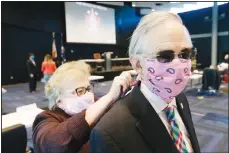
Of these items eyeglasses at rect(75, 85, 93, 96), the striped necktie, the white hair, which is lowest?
the striped necktie

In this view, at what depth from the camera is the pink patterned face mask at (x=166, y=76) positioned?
706 millimetres

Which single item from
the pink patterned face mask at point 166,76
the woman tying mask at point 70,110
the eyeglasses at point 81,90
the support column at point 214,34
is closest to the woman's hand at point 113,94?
the woman tying mask at point 70,110

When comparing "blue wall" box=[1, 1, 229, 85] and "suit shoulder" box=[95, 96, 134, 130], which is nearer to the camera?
"suit shoulder" box=[95, 96, 134, 130]

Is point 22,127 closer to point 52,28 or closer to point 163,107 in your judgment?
point 163,107

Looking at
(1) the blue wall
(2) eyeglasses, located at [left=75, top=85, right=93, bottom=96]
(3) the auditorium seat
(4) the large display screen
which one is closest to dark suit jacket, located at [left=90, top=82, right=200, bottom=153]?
(2) eyeglasses, located at [left=75, top=85, right=93, bottom=96]

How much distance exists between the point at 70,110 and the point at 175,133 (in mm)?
673

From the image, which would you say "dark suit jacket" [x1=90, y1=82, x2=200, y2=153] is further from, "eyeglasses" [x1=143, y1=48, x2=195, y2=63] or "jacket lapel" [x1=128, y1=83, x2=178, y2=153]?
"eyeglasses" [x1=143, y1=48, x2=195, y2=63]

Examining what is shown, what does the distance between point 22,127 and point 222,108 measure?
4.49 m

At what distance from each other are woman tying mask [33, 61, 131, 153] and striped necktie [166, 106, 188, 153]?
0.19 metres

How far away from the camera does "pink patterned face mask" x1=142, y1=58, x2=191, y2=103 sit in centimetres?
71

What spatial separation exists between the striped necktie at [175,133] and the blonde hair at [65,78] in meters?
0.61

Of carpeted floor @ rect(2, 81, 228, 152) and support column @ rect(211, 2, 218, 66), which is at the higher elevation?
support column @ rect(211, 2, 218, 66)

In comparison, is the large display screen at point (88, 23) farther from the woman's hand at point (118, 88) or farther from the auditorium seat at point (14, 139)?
the woman's hand at point (118, 88)

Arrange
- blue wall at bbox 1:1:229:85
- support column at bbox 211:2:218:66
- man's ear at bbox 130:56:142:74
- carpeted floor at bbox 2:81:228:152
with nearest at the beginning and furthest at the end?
man's ear at bbox 130:56:142:74
carpeted floor at bbox 2:81:228:152
blue wall at bbox 1:1:229:85
support column at bbox 211:2:218:66
